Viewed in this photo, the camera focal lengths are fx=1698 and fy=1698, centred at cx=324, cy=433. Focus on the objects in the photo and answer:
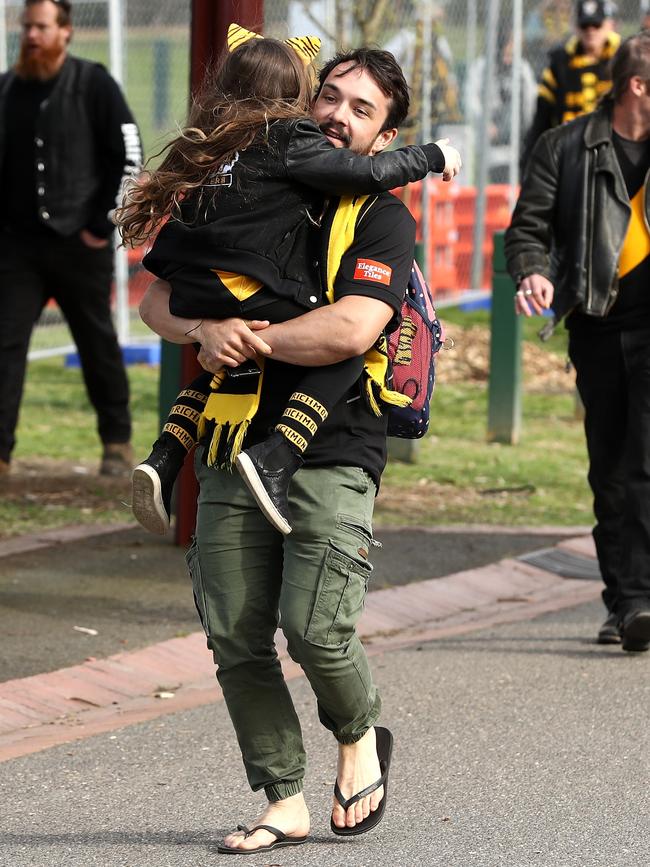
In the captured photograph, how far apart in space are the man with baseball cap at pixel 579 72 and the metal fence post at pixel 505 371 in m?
1.14

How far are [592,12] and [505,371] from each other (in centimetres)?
246

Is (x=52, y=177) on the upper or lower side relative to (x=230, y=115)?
lower

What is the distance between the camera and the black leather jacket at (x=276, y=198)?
12.1 ft

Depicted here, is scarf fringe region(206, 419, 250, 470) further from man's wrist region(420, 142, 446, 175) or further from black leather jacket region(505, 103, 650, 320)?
black leather jacket region(505, 103, 650, 320)

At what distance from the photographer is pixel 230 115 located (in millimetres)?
3754

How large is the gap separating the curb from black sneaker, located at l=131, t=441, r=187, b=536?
49.9 inches

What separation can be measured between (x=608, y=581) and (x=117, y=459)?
11.9ft

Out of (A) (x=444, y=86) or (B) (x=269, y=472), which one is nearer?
(B) (x=269, y=472)

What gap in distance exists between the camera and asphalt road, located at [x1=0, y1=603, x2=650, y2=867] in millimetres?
4059

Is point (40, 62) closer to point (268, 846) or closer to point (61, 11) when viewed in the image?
point (61, 11)

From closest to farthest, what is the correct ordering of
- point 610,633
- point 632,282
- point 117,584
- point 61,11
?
point 632,282 < point 610,633 < point 117,584 < point 61,11

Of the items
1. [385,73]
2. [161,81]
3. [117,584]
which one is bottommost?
[161,81]

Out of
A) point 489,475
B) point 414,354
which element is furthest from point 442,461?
point 414,354

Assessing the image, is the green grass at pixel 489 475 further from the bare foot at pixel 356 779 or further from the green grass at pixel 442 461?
the bare foot at pixel 356 779
